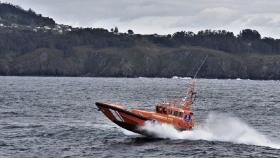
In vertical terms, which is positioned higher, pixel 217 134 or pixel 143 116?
pixel 143 116

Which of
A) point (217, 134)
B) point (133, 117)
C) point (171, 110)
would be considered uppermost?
point (171, 110)

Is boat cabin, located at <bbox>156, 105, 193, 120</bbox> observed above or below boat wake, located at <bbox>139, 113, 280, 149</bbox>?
above

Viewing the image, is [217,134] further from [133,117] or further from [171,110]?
[133,117]

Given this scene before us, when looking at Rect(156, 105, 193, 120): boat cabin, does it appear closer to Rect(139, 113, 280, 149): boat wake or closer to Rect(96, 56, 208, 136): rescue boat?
Rect(96, 56, 208, 136): rescue boat

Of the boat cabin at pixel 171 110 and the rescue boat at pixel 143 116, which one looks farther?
the boat cabin at pixel 171 110

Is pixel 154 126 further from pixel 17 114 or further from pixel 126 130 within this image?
pixel 17 114

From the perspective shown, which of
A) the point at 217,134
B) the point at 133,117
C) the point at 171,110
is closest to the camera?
the point at 133,117

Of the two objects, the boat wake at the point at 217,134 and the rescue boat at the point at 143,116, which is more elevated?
the rescue boat at the point at 143,116

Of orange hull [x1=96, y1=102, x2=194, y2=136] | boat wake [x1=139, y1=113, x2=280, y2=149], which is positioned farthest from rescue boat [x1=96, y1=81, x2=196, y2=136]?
boat wake [x1=139, y1=113, x2=280, y2=149]

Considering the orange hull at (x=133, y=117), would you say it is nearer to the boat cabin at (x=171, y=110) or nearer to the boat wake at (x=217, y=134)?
the boat cabin at (x=171, y=110)

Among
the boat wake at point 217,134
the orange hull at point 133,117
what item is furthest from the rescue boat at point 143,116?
the boat wake at point 217,134

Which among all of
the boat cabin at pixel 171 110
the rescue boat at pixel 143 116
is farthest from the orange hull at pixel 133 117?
the boat cabin at pixel 171 110

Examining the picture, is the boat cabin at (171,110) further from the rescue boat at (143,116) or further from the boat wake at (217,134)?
the boat wake at (217,134)

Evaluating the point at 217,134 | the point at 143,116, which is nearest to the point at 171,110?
the point at 143,116
